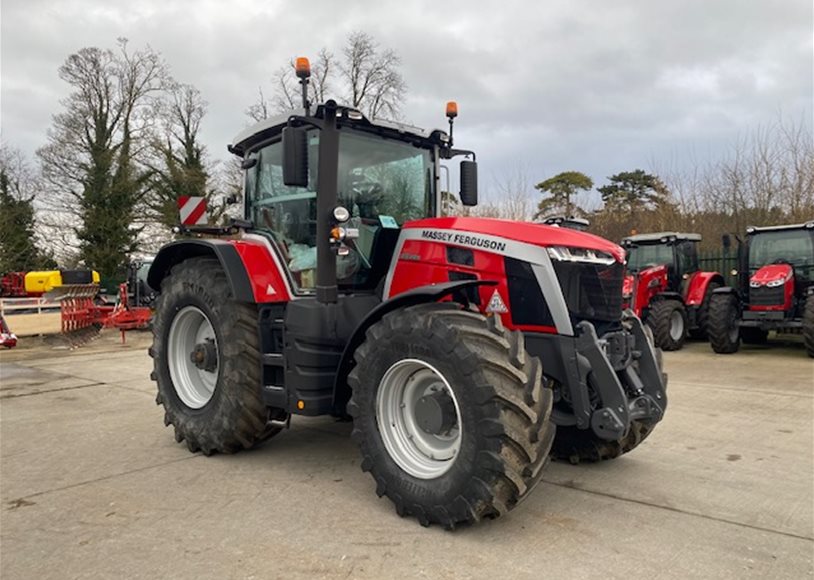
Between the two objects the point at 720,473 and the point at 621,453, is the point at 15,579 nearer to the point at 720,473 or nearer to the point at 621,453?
the point at 621,453

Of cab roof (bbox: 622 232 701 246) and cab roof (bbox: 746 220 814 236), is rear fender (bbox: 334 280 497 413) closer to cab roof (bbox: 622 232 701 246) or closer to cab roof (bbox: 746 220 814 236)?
cab roof (bbox: 746 220 814 236)

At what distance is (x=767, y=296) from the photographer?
1022cm

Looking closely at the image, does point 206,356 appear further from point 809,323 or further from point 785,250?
point 785,250

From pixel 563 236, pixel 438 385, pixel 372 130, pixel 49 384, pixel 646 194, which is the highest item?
pixel 646 194

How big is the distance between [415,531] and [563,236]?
70.7 inches

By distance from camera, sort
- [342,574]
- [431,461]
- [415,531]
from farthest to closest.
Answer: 1. [431,461]
2. [415,531]
3. [342,574]

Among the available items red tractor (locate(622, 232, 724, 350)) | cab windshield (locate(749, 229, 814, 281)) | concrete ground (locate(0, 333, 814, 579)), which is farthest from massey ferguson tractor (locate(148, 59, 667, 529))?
cab windshield (locate(749, 229, 814, 281))

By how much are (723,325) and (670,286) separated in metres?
1.69

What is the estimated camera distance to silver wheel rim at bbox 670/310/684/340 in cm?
1117

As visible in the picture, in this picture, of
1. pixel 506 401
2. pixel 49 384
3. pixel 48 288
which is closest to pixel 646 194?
pixel 48 288

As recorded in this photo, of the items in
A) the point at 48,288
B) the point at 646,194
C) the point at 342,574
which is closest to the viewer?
the point at 342,574

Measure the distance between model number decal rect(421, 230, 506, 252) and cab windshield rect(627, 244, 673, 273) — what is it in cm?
929

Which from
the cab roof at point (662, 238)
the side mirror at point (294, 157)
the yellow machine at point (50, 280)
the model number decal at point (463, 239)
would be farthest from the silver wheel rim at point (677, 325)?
the yellow machine at point (50, 280)

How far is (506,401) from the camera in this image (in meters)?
2.88
